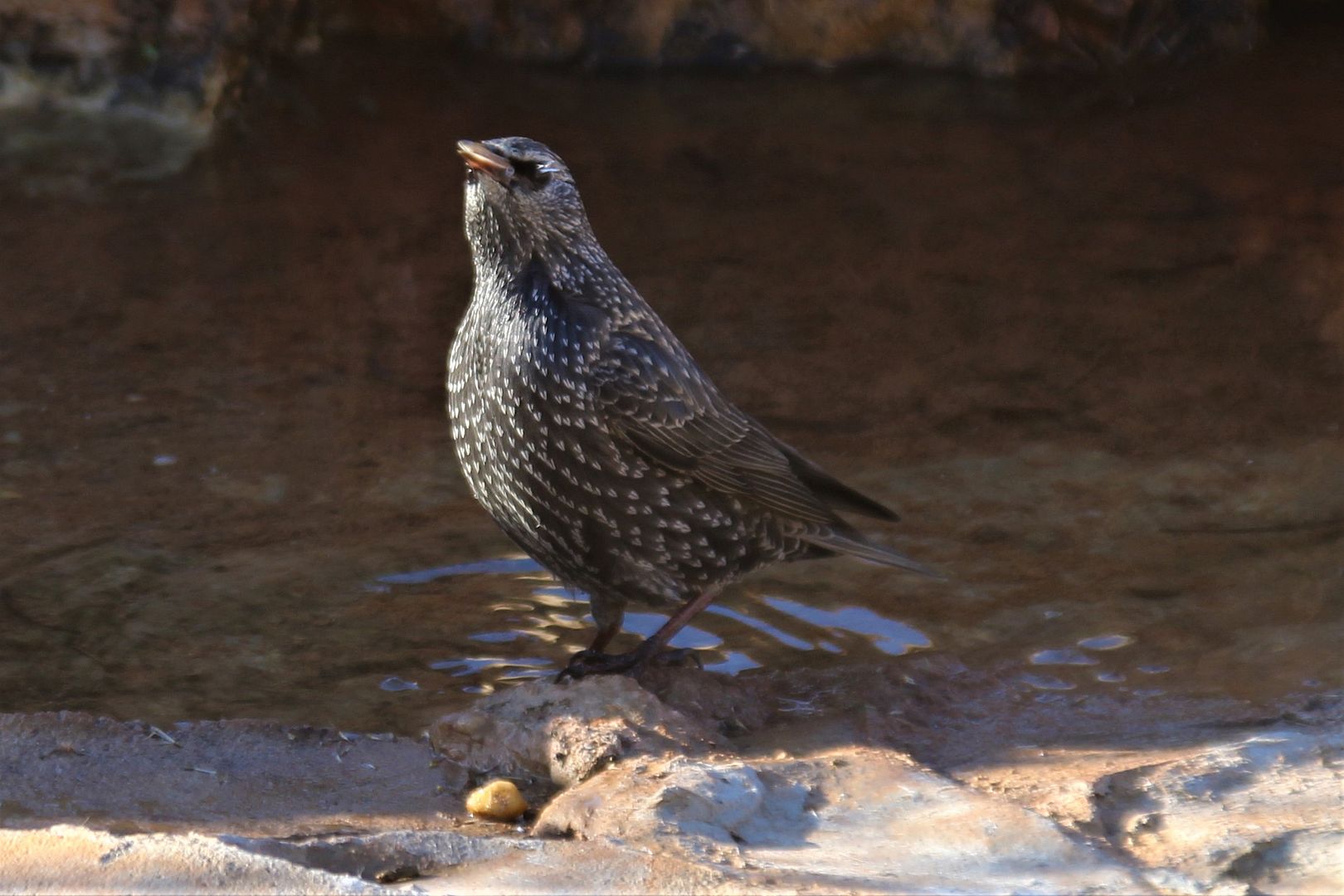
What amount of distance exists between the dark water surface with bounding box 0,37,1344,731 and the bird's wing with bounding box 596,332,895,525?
0.49 meters

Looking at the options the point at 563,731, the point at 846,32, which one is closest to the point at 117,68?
the point at 846,32

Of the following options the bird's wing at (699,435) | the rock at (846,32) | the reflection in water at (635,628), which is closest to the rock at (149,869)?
the reflection in water at (635,628)

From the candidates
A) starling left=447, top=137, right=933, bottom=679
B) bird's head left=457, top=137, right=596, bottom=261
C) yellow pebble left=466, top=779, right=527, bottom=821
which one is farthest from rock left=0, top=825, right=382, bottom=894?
bird's head left=457, top=137, right=596, bottom=261

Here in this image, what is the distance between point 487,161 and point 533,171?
15 centimetres


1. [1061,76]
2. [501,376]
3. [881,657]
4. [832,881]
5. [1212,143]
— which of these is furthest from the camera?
[1061,76]

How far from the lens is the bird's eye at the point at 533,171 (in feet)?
15.0

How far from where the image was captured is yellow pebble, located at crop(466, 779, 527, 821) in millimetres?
3936

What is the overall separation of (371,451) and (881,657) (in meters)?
2.07

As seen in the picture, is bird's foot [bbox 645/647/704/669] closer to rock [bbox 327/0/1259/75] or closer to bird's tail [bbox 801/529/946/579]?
bird's tail [bbox 801/529/946/579]

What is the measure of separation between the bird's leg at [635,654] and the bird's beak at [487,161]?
127 cm

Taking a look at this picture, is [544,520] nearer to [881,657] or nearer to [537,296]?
[537,296]

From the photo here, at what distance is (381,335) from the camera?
696 centimetres

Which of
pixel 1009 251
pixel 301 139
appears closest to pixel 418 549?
pixel 1009 251

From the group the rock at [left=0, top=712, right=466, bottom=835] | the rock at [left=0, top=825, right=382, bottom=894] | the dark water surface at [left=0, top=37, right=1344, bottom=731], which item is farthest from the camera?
the dark water surface at [left=0, top=37, right=1344, bottom=731]
